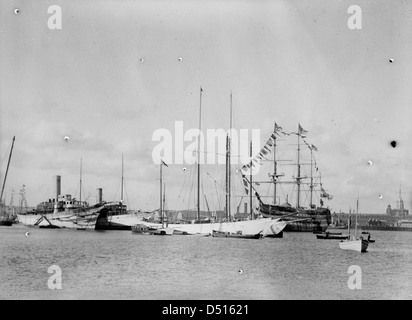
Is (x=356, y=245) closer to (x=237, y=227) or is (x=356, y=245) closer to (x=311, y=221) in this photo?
(x=237, y=227)

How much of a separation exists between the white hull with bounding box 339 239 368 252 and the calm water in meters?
1.10

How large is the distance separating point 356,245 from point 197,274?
18.7 metres

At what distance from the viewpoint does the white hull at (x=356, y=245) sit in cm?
4019

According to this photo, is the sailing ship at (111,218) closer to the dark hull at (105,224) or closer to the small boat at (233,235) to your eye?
the dark hull at (105,224)

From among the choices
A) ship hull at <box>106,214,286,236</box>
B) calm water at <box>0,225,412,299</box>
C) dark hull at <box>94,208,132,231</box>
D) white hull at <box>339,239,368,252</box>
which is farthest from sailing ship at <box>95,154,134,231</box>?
white hull at <box>339,239,368,252</box>

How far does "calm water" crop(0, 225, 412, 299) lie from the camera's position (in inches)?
806

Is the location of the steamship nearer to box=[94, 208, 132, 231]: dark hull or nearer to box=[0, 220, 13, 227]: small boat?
box=[94, 208, 132, 231]: dark hull

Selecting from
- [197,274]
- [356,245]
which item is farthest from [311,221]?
[197,274]

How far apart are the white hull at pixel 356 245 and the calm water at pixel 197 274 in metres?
1.10

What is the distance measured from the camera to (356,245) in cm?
4088

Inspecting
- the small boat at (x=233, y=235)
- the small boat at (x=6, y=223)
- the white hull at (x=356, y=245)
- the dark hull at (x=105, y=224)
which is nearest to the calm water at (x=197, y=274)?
the white hull at (x=356, y=245)
